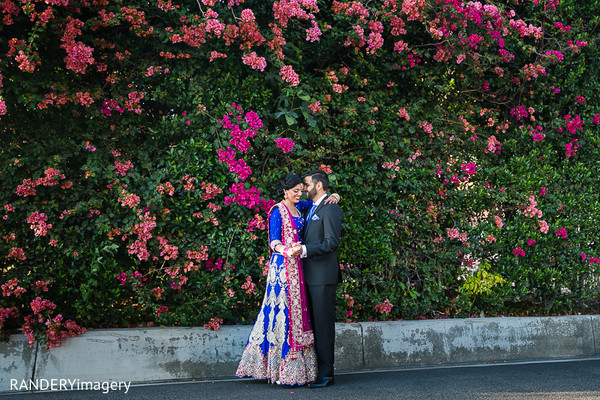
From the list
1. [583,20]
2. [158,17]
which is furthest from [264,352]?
[583,20]

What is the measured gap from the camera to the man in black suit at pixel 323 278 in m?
4.91

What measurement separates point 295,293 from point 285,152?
1.75 m

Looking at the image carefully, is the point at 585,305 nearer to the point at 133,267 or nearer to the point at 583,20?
the point at 583,20

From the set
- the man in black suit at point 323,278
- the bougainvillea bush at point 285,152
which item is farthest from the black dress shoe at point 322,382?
the bougainvillea bush at point 285,152

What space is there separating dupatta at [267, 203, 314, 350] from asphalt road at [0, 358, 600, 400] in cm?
46

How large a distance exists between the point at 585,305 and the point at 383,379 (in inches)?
157

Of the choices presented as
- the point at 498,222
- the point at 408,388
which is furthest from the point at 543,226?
the point at 408,388

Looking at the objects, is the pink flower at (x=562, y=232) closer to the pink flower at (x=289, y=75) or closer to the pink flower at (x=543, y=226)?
the pink flower at (x=543, y=226)

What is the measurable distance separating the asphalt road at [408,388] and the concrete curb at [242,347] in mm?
218

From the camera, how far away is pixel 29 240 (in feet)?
18.3

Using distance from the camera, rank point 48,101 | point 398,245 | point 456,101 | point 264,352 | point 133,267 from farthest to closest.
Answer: point 456,101, point 398,245, point 133,267, point 48,101, point 264,352

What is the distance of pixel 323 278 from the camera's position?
4.95 metres

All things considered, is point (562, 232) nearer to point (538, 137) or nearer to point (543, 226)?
point (543, 226)

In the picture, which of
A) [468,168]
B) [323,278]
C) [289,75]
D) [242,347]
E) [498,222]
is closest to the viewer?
[323,278]
